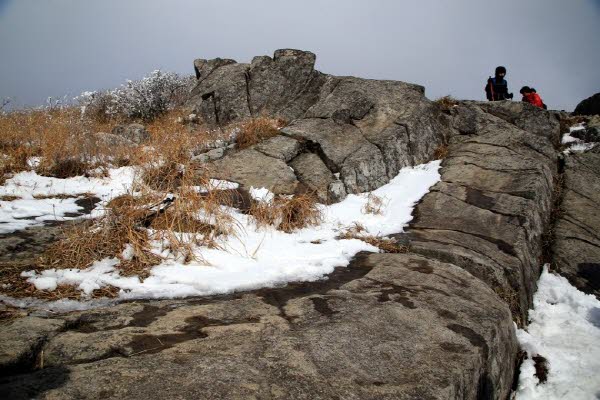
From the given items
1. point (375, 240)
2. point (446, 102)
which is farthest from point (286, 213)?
point (446, 102)

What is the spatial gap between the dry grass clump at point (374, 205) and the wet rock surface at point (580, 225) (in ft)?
7.57

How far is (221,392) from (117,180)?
460cm

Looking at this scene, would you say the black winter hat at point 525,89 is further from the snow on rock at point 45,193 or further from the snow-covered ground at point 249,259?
the snow on rock at point 45,193

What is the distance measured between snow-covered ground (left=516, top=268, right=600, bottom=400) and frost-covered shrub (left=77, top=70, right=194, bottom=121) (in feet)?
30.4

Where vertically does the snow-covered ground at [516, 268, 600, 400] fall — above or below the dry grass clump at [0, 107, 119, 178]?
below

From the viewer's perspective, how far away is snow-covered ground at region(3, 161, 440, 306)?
2.65 meters

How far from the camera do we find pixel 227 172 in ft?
17.8

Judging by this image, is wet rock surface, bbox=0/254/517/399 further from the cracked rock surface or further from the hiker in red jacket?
the hiker in red jacket

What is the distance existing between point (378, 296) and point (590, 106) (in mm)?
11374

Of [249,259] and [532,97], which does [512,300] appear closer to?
[249,259]

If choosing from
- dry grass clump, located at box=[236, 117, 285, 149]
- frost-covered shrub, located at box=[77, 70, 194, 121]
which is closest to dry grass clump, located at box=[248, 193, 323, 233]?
dry grass clump, located at box=[236, 117, 285, 149]

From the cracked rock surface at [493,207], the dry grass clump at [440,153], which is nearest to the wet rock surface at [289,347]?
the cracked rock surface at [493,207]

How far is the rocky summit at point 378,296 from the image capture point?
167cm

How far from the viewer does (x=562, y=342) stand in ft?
11.1
